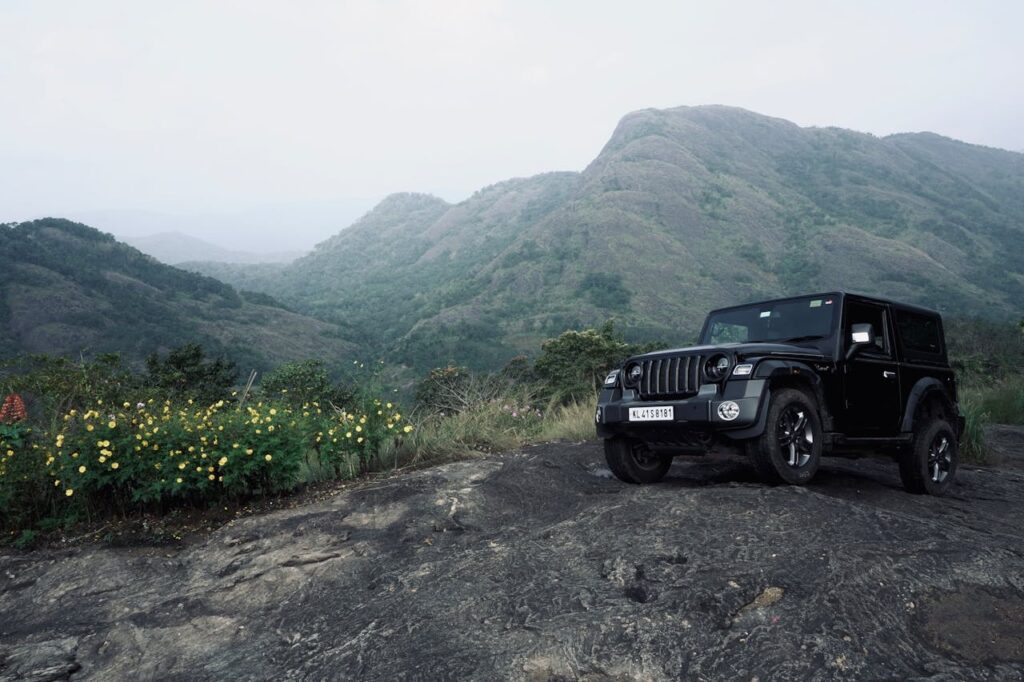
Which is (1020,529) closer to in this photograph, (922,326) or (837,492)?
(837,492)

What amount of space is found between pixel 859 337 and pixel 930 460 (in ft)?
5.50

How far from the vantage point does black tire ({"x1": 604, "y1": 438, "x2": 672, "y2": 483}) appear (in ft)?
20.0

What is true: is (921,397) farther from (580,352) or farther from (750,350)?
(580,352)

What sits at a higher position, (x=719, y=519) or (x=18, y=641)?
(x=719, y=519)

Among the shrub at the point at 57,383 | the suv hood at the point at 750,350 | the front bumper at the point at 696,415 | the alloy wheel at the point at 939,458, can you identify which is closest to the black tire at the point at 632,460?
the front bumper at the point at 696,415

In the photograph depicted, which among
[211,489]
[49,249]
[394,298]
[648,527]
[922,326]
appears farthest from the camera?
[394,298]

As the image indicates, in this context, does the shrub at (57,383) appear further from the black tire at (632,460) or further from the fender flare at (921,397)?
the fender flare at (921,397)

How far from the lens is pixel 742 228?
11750cm

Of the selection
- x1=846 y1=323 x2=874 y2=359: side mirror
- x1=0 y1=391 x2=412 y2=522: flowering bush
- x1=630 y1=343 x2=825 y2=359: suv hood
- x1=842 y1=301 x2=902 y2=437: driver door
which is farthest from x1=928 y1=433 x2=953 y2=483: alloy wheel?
x1=0 y1=391 x2=412 y2=522: flowering bush

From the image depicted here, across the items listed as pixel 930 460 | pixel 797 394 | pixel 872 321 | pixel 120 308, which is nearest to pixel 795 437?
pixel 797 394

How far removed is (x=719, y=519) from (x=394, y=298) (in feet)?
447

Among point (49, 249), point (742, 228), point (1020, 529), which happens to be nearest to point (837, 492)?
point (1020, 529)

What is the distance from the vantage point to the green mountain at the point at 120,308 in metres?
66.2

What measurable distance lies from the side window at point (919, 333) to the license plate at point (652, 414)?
2.91 meters
